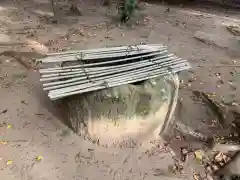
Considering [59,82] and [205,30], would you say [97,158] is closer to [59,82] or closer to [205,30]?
[59,82]

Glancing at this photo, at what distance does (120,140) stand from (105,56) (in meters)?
1.10

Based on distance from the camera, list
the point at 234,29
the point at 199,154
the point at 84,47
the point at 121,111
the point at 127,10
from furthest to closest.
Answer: the point at 234,29 → the point at 127,10 → the point at 84,47 → the point at 199,154 → the point at 121,111

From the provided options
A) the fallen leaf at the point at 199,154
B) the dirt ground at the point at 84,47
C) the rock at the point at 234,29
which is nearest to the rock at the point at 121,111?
the dirt ground at the point at 84,47

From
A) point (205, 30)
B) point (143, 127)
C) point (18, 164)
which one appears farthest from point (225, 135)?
point (205, 30)

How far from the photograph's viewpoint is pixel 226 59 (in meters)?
6.43

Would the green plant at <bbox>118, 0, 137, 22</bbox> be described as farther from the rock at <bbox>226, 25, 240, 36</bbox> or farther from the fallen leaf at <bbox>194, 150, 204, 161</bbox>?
the fallen leaf at <bbox>194, 150, 204, 161</bbox>

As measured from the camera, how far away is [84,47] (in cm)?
611

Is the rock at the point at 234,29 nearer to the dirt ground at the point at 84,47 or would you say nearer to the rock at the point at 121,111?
the dirt ground at the point at 84,47

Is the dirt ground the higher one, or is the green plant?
the green plant

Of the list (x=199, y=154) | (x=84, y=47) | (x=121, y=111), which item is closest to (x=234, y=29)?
(x=84, y=47)

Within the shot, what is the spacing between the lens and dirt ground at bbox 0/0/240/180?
144 inches

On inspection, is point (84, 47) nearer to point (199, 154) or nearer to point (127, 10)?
point (127, 10)

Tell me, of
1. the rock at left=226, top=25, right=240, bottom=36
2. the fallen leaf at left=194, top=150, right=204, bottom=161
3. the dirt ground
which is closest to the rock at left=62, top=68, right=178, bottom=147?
the dirt ground

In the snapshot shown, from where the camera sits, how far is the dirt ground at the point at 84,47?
366 cm
